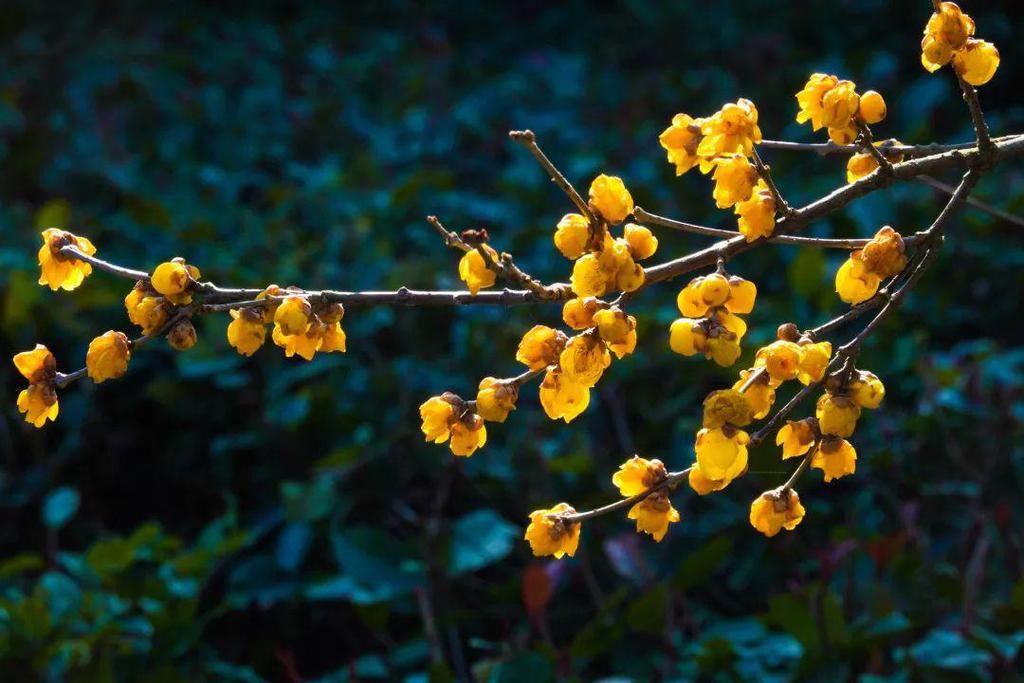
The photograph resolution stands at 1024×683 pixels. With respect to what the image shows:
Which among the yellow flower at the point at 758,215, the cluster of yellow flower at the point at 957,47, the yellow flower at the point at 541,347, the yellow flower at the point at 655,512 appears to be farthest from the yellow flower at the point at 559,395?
the cluster of yellow flower at the point at 957,47

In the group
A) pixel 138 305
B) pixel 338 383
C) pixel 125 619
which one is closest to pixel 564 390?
pixel 138 305

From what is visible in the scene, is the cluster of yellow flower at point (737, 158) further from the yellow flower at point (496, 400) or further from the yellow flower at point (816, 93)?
the yellow flower at point (496, 400)

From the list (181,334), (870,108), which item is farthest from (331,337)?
(870,108)

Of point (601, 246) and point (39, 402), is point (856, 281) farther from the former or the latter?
point (39, 402)

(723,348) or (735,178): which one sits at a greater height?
(735,178)

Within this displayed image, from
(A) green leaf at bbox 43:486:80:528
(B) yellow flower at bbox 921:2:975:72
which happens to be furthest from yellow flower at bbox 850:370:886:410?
(A) green leaf at bbox 43:486:80:528

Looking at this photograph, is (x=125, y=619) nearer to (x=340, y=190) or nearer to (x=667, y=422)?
(x=667, y=422)
